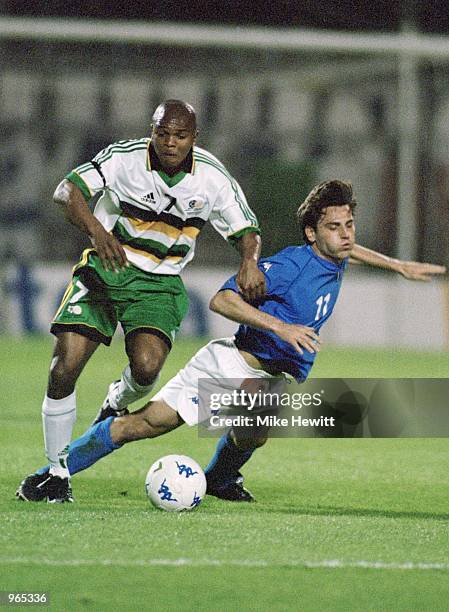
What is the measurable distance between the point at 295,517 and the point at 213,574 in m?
1.20

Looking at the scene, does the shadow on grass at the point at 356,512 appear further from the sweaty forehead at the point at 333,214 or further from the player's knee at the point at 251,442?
the sweaty forehead at the point at 333,214

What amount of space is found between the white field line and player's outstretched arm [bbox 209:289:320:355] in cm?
98

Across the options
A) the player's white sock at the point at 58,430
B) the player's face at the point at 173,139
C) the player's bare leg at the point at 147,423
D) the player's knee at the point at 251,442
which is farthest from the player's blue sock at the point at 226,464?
the player's face at the point at 173,139

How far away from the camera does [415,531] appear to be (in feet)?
16.2

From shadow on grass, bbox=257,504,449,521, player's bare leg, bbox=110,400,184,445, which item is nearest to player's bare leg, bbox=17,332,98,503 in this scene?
player's bare leg, bbox=110,400,184,445

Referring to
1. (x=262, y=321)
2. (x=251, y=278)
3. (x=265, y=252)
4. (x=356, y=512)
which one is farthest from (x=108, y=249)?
(x=265, y=252)

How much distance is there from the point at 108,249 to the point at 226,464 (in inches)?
46.3

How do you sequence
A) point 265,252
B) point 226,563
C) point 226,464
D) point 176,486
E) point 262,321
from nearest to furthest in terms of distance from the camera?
point 226,563 → point 262,321 → point 176,486 → point 226,464 → point 265,252

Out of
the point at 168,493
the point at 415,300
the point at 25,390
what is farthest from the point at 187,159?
the point at 415,300

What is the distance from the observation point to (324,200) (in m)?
5.44

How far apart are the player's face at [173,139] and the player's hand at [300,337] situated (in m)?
0.98

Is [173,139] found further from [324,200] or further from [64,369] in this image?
[64,369]

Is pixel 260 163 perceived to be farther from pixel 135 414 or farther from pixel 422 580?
pixel 422 580

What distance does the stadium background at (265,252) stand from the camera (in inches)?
165
